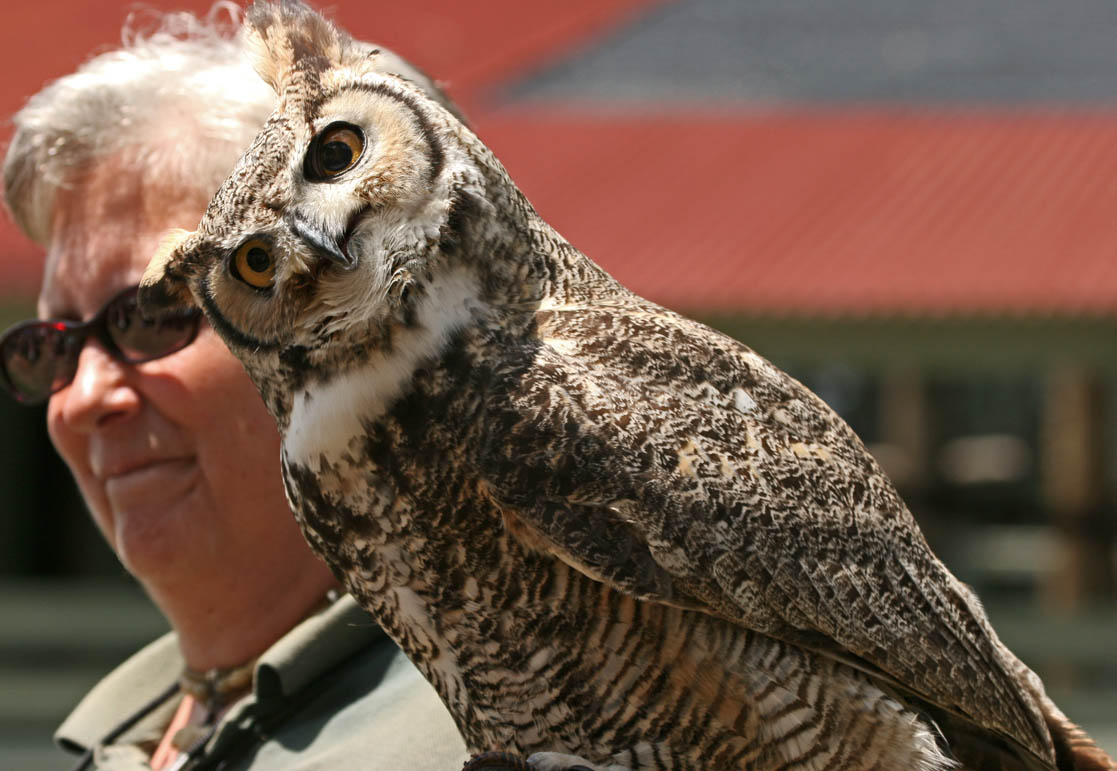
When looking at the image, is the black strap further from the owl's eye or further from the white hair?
the owl's eye

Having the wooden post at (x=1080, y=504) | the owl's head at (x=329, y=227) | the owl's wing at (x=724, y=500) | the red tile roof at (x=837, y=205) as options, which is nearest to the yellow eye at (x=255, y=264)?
the owl's head at (x=329, y=227)

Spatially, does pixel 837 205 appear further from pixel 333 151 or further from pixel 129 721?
pixel 333 151

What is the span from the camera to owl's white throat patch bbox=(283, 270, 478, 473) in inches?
53.1

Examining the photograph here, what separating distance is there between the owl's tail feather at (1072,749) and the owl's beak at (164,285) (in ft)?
3.82

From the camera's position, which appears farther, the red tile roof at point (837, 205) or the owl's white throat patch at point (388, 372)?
the red tile roof at point (837, 205)

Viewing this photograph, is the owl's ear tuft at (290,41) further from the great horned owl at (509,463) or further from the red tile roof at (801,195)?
the red tile roof at (801,195)

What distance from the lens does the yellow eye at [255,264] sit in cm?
132

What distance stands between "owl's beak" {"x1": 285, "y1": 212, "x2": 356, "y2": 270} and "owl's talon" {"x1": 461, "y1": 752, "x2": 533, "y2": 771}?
0.51 meters

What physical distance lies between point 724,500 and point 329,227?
1.60ft

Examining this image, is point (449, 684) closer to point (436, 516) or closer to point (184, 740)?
point (436, 516)

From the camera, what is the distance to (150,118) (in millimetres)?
1928

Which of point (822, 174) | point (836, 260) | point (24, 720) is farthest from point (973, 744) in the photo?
point (24, 720)

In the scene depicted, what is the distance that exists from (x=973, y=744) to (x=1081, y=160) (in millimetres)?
4092

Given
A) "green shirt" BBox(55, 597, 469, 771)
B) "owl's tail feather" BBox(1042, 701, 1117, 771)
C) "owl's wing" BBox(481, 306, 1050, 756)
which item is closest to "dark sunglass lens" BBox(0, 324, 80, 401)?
"green shirt" BBox(55, 597, 469, 771)
